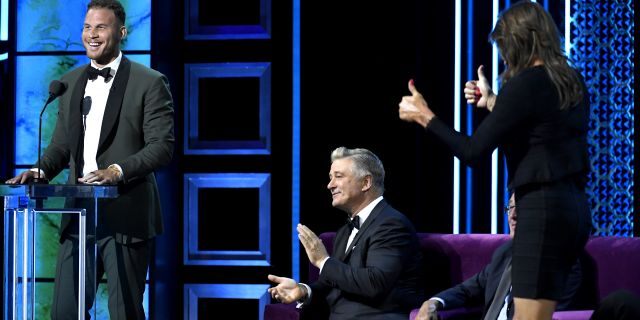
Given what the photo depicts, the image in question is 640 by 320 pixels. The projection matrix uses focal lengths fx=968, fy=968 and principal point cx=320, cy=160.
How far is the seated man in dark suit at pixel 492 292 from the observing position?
322cm

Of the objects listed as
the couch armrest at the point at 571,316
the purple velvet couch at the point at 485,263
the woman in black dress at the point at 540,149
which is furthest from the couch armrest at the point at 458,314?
the woman in black dress at the point at 540,149

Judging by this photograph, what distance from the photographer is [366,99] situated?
4.47 metres

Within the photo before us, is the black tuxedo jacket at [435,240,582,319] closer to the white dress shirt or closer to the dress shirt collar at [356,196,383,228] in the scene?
the dress shirt collar at [356,196,383,228]

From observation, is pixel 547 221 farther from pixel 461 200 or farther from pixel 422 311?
pixel 461 200

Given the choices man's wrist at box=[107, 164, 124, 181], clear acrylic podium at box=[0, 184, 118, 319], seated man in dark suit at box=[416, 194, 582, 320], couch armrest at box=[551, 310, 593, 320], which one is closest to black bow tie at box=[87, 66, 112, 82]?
man's wrist at box=[107, 164, 124, 181]

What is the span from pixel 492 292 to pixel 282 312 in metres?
0.77

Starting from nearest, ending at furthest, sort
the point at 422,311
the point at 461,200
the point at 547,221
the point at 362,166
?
the point at 547,221, the point at 422,311, the point at 362,166, the point at 461,200

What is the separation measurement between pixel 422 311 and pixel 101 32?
145cm

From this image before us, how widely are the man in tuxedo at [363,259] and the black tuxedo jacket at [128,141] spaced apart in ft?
1.66

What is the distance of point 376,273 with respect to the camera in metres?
3.38

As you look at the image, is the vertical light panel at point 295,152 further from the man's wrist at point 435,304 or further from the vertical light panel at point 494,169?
the man's wrist at point 435,304

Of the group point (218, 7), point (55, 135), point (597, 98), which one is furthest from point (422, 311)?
point (218, 7)

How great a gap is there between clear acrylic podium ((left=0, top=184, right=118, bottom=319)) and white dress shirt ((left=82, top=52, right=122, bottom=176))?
0.45 m

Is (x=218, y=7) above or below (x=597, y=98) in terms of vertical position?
above
